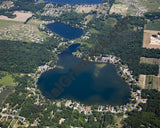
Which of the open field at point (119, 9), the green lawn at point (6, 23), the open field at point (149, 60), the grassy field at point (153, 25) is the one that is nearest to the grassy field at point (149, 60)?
the open field at point (149, 60)

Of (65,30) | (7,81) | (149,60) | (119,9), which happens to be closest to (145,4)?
(119,9)

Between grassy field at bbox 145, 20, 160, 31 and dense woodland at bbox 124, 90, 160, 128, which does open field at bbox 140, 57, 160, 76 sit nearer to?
dense woodland at bbox 124, 90, 160, 128

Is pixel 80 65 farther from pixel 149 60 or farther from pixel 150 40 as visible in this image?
pixel 150 40

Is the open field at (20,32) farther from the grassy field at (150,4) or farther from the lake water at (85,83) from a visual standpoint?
the grassy field at (150,4)

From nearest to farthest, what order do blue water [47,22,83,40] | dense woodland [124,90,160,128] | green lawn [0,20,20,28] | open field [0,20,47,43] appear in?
1. dense woodland [124,90,160,128]
2. open field [0,20,47,43]
3. blue water [47,22,83,40]
4. green lawn [0,20,20,28]

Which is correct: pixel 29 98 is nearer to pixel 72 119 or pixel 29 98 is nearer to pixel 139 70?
pixel 72 119

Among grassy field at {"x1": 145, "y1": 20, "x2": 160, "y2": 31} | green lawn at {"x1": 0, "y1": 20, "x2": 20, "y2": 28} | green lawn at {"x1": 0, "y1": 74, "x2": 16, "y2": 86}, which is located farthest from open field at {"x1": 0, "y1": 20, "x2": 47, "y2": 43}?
grassy field at {"x1": 145, "y1": 20, "x2": 160, "y2": 31}
